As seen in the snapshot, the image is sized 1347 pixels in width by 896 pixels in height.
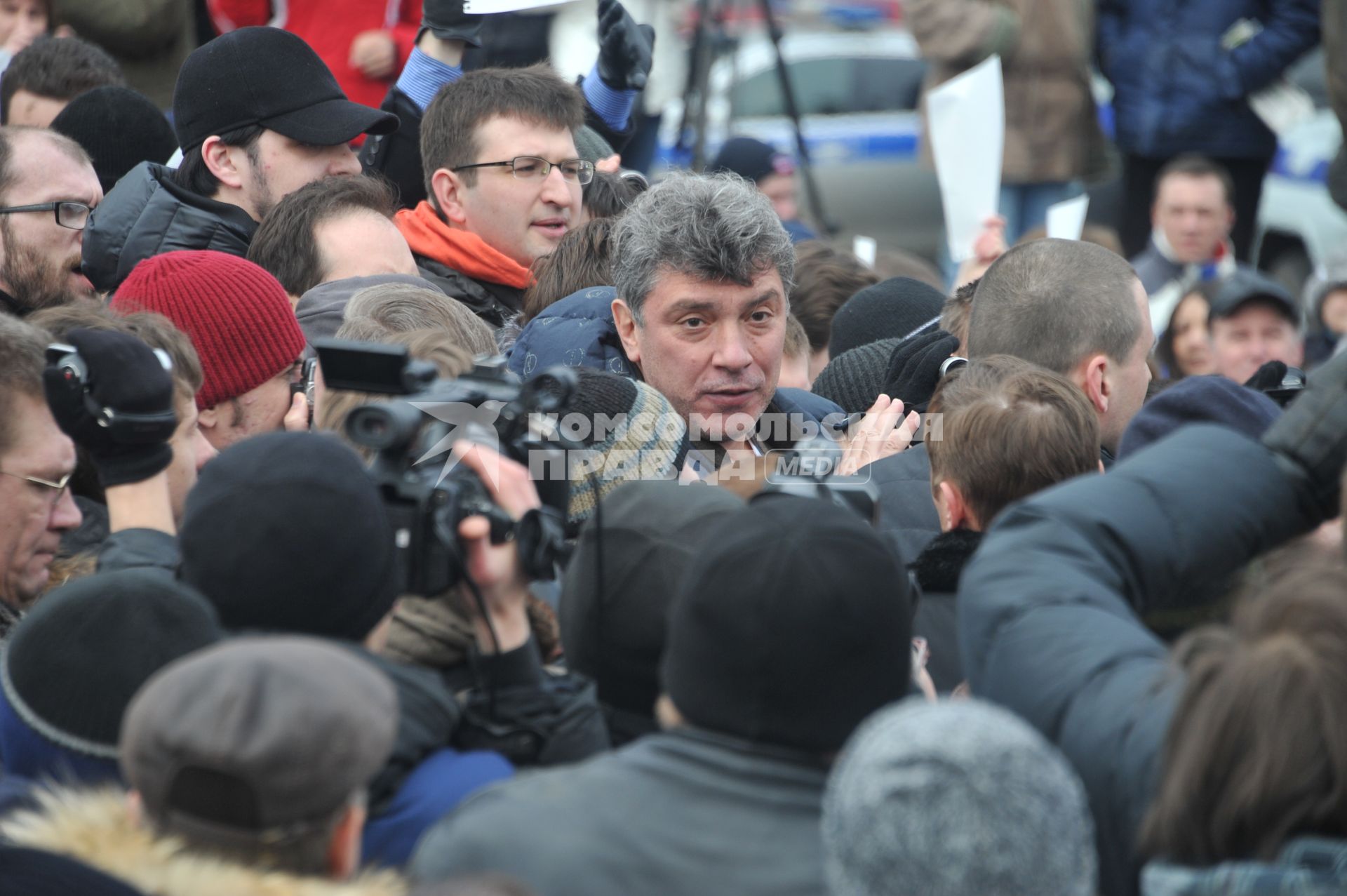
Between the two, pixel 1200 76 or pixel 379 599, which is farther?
pixel 1200 76

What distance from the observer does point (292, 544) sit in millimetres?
2242

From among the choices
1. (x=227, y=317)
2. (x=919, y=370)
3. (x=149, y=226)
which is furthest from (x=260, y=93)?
(x=919, y=370)

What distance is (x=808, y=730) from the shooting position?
203 centimetres

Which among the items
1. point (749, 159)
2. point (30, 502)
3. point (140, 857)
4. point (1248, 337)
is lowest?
point (1248, 337)

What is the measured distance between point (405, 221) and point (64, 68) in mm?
1693

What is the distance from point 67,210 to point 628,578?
8.54 ft

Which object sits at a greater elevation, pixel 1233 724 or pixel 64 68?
pixel 64 68

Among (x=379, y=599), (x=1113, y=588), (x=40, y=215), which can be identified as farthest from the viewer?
(x=40, y=215)

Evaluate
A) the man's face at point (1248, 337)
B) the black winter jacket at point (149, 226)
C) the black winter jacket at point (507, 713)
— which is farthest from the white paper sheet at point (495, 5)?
the man's face at point (1248, 337)

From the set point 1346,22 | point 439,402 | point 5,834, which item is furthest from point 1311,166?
point 5,834

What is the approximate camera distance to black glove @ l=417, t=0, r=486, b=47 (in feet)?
17.5

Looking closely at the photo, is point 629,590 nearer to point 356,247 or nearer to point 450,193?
point 356,247

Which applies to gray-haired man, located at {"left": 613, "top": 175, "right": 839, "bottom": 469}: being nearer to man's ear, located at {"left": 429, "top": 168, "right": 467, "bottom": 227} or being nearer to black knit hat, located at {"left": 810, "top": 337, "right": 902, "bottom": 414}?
black knit hat, located at {"left": 810, "top": 337, "right": 902, "bottom": 414}

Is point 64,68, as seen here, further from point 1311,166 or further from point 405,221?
point 1311,166
